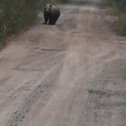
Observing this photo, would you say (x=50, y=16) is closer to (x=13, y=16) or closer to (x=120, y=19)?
(x=120, y=19)

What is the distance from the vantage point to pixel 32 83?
37.6 feet

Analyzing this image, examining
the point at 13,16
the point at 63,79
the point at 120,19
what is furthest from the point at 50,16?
the point at 63,79

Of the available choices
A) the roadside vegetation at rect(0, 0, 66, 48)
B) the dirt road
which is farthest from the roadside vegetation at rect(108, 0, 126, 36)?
the roadside vegetation at rect(0, 0, 66, 48)

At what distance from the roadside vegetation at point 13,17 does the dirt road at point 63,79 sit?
19.8 inches

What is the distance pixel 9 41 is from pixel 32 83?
6929 mm

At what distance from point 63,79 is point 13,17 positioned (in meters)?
8.51

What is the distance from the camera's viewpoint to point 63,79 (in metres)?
12.0

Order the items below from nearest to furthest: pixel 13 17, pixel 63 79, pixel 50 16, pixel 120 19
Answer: pixel 63 79, pixel 13 17, pixel 50 16, pixel 120 19

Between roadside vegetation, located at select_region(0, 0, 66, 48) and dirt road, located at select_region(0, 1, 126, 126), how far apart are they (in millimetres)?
503

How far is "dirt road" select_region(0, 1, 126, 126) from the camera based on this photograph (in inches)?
344

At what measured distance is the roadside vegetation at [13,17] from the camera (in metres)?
18.6

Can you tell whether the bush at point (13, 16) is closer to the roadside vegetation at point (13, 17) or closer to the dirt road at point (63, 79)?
the roadside vegetation at point (13, 17)

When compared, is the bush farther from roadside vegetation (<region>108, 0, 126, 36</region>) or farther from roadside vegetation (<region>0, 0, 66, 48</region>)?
roadside vegetation (<region>108, 0, 126, 36</region>)

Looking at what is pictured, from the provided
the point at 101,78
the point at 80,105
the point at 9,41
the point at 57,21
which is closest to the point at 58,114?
the point at 80,105
